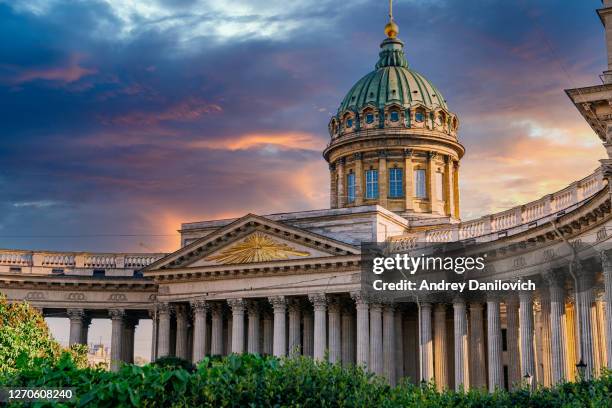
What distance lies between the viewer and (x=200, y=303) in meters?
63.6

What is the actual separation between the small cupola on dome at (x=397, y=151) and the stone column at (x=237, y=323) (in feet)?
60.3

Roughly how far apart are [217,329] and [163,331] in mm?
4243

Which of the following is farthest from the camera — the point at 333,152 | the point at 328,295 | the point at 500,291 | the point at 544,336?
the point at 333,152

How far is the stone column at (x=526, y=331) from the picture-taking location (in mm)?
46719

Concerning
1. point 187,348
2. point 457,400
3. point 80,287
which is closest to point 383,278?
point 187,348

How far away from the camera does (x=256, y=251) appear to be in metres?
61.6

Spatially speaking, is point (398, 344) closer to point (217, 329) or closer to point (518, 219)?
point (217, 329)

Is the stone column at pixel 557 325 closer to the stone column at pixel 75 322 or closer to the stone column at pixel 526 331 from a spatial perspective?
the stone column at pixel 526 331

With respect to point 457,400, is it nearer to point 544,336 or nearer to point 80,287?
point 544,336

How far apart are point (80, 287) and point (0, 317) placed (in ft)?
106

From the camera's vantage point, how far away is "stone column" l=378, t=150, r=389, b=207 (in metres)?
75.9

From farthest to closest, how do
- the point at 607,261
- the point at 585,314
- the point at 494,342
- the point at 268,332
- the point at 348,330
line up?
1. the point at 268,332
2. the point at 348,330
3. the point at 494,342
4. the point at 585,314
5. the point at 607,261

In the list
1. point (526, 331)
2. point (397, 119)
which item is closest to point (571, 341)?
point (526, 331)

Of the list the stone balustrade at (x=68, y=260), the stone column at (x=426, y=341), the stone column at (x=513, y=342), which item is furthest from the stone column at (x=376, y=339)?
the stone balustrade at (x=68, y=260)
